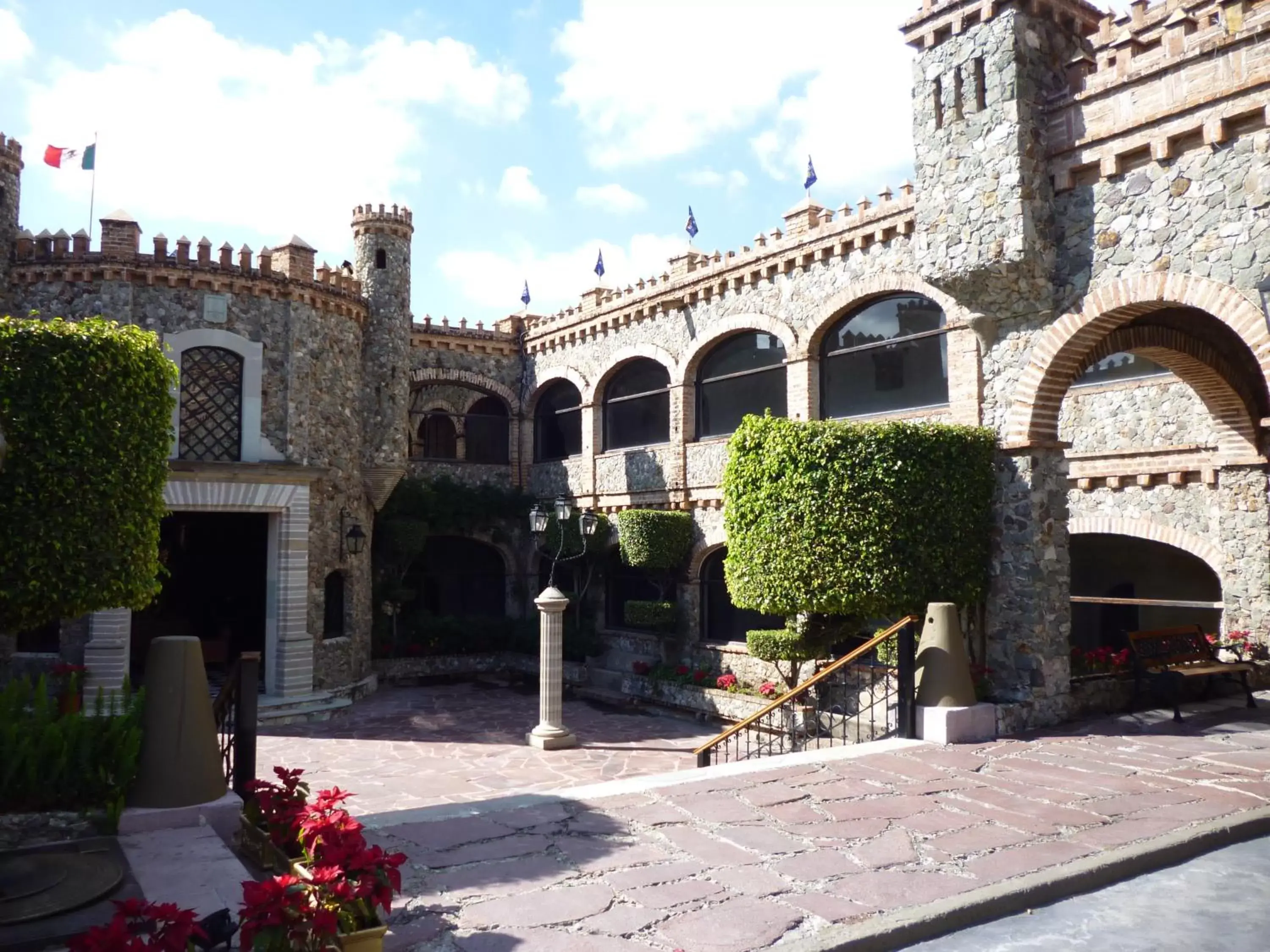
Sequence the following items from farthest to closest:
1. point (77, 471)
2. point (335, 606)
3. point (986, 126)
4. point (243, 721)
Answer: point (335, 606) < point (986, 126) < point (77, 471) < point (243, 721)

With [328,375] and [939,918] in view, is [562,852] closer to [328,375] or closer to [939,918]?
[939,918]

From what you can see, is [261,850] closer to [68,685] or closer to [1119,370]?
[68,685]

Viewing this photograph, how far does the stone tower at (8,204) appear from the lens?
52.7 ft

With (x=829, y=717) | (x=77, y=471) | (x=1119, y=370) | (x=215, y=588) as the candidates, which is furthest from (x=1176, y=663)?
(x=215, y=588)

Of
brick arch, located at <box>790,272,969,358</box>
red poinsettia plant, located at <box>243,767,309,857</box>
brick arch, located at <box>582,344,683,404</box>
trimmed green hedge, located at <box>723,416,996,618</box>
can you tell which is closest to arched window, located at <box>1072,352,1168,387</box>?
brick arch, located at <box>790,272,969,358</box>

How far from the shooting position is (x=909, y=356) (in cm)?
1484

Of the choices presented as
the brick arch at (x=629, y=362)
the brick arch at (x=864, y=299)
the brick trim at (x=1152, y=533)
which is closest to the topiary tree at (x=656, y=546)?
the brick arch at (x=629, y=362)

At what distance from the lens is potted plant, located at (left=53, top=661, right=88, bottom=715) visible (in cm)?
990

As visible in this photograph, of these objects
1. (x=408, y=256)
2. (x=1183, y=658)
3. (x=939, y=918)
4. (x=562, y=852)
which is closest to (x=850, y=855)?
(x=939, y=918)

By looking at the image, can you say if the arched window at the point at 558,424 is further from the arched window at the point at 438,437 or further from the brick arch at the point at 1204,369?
the brick arch at the point at 1204,369

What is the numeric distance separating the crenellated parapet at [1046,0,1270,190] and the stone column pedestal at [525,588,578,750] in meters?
8.53

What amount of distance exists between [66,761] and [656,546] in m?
12.5

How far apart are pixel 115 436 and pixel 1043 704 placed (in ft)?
30.6

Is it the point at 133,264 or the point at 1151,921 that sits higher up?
the point at 133,264
